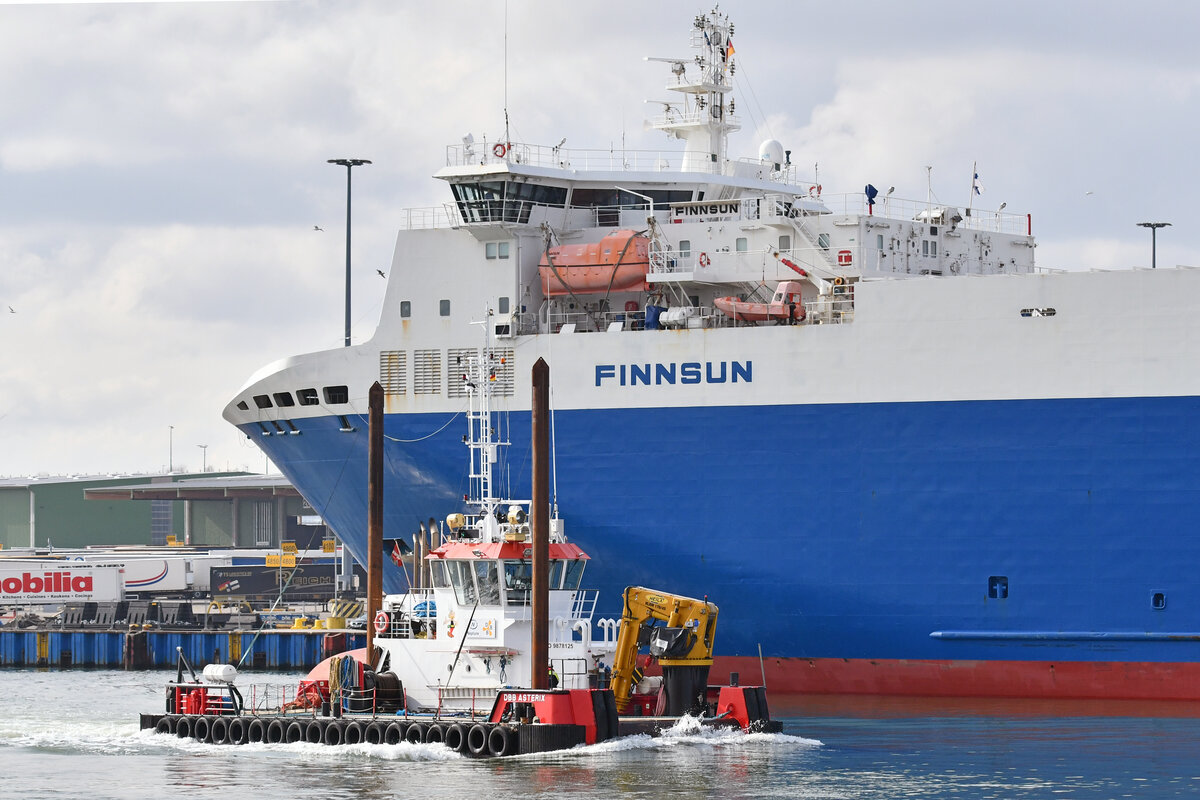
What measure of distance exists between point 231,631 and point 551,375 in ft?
57.3

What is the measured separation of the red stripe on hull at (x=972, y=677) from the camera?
32.8 metres

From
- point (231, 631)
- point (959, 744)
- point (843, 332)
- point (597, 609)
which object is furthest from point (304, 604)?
point (959, 744)

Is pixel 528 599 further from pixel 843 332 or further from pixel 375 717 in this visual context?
pixel 843 332

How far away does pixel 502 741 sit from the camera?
90.4 ft

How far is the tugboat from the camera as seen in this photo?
28734 millimetres

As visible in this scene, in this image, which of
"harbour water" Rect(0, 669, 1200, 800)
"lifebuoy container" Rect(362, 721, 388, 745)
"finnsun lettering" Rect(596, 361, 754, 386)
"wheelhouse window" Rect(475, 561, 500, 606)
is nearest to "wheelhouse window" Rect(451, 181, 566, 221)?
"finnsun lettering" Rect(596, 361, 754, 386)

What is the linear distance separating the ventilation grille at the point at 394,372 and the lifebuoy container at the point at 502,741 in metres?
11.9

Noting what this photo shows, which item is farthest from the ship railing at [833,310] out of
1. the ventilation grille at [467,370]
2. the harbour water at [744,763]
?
the harbour water at [744,763]

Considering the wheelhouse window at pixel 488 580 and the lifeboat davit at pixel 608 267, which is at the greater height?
the lifeboat davit at pixel 608 267

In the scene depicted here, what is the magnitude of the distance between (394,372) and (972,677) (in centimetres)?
1279

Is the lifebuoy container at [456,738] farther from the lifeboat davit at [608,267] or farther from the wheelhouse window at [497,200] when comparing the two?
the wheelhouse window at [497,200]

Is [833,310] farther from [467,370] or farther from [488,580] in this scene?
[488,580]

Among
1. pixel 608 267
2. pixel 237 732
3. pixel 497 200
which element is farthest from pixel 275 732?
pixel 497 200

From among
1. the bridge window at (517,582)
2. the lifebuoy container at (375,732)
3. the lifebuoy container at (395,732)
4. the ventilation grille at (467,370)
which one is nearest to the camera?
the lifebuoy container at (395,732)
